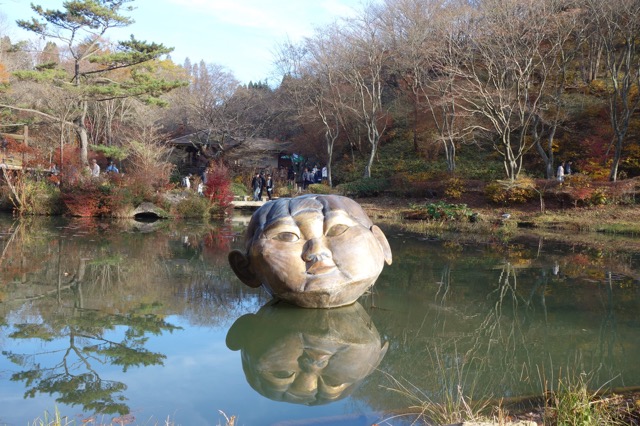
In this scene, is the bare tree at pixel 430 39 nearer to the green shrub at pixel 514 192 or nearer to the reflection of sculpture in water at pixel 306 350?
the green shrub at pixel 514 192

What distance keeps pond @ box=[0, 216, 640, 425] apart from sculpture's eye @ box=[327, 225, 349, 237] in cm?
104

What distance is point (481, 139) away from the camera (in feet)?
120

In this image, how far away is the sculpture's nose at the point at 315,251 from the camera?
6.64 metres

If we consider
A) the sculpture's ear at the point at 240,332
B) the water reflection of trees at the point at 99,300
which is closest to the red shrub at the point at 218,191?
the water reflection of trees at the point at 99,300

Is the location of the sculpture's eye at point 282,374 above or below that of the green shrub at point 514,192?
below

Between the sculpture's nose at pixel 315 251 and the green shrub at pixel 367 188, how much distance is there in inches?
917

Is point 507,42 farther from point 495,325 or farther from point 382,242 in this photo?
point 495,325

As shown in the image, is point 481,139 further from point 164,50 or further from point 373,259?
point 373,259

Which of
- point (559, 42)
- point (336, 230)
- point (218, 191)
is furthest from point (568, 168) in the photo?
point (336, 230)

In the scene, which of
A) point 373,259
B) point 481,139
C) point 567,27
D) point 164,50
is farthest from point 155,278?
point 481,139

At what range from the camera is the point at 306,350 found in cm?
593

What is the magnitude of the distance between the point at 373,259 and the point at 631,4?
19.6m

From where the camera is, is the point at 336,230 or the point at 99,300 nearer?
the point at 336,230

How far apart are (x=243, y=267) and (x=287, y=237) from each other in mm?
1167
